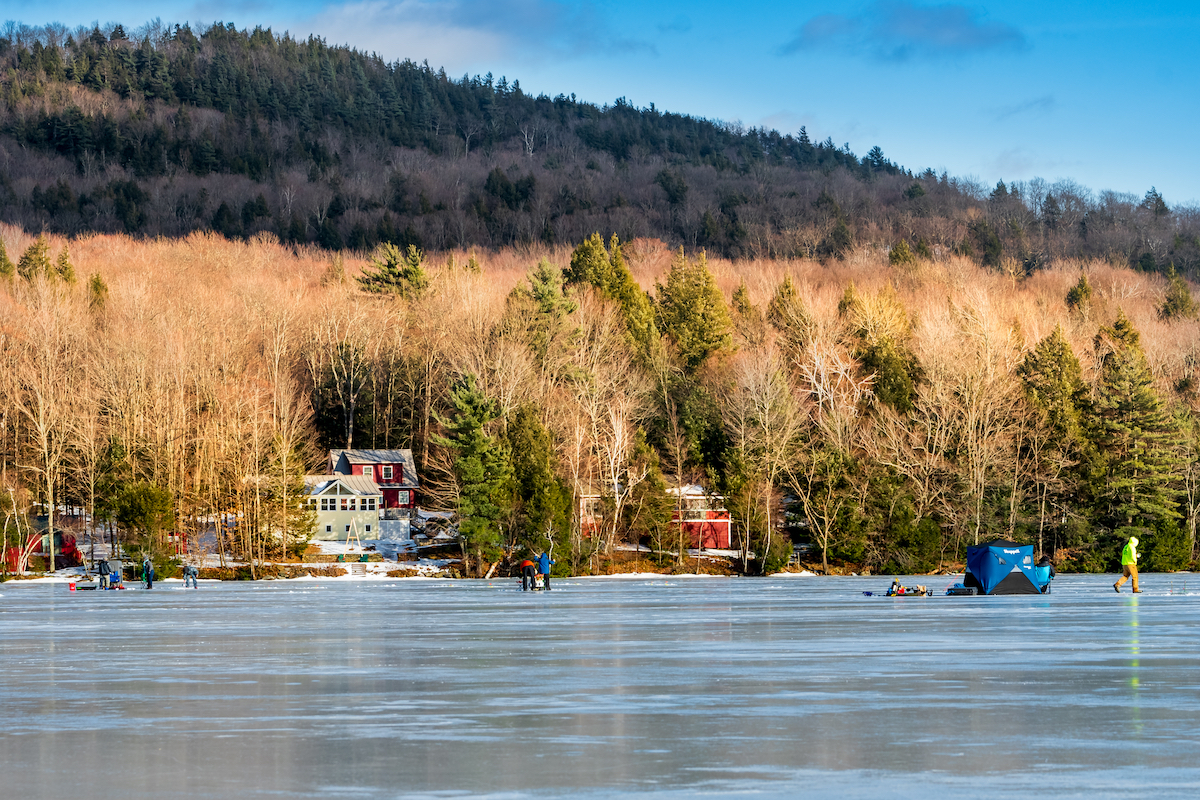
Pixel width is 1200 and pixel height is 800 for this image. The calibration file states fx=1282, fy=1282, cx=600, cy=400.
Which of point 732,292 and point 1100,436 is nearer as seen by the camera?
point 1100,436

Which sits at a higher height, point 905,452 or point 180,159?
point 180,159

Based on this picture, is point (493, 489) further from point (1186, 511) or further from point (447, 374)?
point (1186, 511)

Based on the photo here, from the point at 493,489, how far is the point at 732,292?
5488cm

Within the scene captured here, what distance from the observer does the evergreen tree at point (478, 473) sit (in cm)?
6841

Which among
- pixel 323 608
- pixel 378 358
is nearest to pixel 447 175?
pixel 378 358

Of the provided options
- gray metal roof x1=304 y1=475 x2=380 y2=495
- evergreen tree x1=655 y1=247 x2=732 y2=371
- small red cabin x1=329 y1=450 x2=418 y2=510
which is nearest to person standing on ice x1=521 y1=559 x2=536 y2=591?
gray metal roof x1=304 y1=475 x2=380 y2=495

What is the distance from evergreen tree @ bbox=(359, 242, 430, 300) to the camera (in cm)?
10994

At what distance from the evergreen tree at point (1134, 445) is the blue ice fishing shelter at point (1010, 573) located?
3743cm

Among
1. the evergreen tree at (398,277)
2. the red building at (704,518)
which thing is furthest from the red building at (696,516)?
the evergreen tree at (398,277)

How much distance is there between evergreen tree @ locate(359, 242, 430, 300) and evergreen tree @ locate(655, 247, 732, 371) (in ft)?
67.6

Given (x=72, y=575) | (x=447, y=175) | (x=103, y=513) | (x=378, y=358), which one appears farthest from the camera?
(x=447, y=175)

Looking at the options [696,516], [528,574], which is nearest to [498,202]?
[696,516]

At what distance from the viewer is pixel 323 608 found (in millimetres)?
34781

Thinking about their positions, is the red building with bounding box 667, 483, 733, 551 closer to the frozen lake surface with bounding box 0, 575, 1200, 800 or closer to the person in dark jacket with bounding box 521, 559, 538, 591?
the person in dark jacket with bounding box 521, 559, 538, 591
